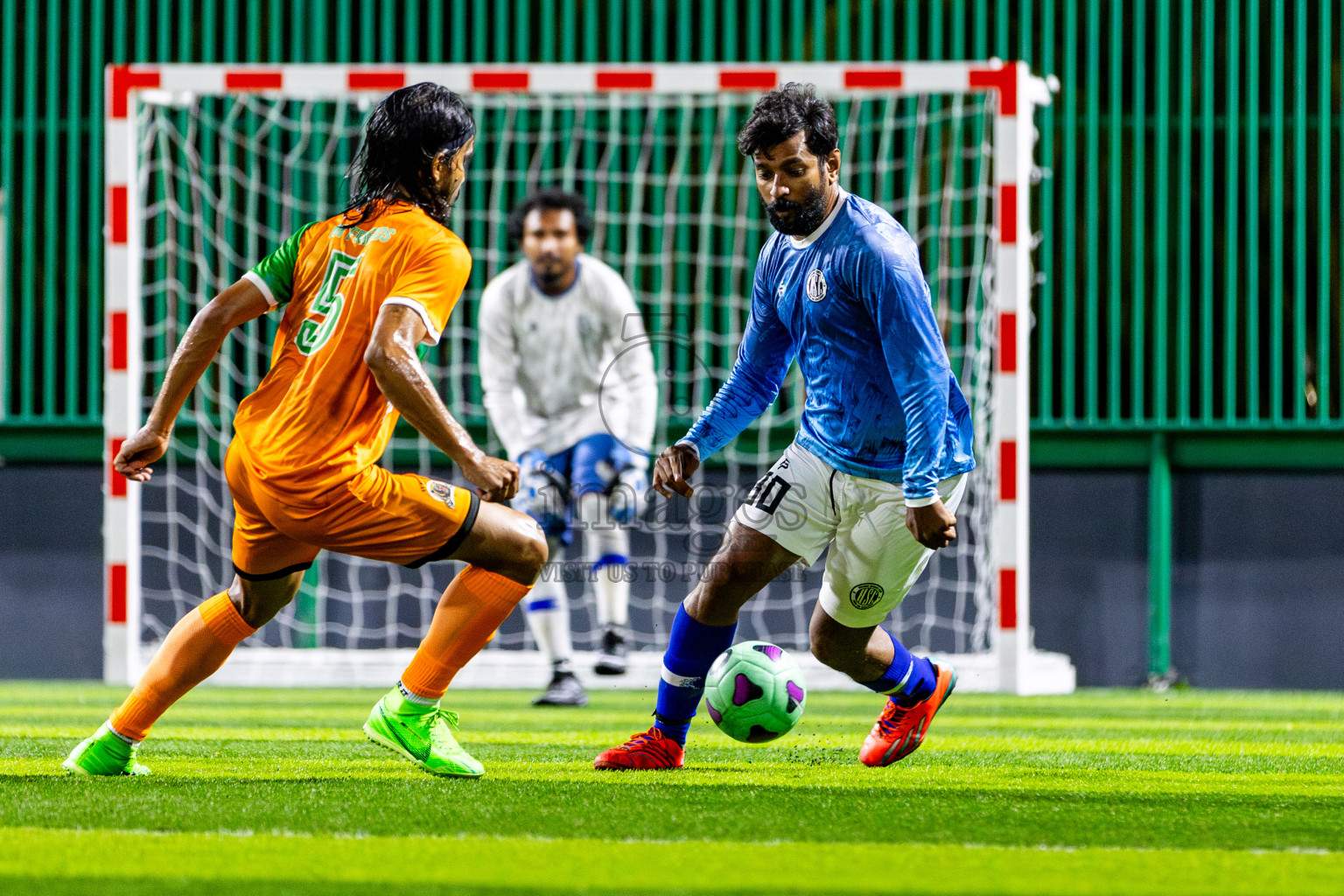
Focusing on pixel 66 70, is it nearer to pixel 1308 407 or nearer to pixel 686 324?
pixel 686 324

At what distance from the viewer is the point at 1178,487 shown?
9.44m

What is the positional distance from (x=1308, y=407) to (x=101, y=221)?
7533 mm

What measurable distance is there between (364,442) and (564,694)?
3132mm

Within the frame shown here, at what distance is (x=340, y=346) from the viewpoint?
12.2ft

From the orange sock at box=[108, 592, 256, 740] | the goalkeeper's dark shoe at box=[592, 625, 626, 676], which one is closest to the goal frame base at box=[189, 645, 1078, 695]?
the goalkeeper's dark shoe at box=[592, 625, 626, 676]

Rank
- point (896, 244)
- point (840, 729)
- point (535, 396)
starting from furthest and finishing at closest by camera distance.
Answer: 1. point (535, 396)
2. point (840, 729)
3. point (896, 244)

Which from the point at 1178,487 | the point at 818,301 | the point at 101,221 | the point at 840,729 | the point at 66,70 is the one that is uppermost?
the point at 66,70

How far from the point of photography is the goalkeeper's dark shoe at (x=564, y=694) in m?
6.68

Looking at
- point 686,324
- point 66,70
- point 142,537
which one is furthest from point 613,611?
point 66,70

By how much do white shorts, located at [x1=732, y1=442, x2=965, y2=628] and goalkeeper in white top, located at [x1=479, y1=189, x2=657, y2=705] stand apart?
254 cm

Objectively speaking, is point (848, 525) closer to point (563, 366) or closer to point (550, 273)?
point (563, 366)

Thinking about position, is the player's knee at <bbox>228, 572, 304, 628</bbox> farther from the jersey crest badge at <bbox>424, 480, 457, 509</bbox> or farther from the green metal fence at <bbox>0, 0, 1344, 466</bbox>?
the green metal fence at <bbox>0, 0, 1344, 466</bbox>

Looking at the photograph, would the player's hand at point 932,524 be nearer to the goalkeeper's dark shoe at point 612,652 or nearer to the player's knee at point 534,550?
the player's knee at point 534,550

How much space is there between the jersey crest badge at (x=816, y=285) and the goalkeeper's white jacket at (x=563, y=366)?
2.82 m
